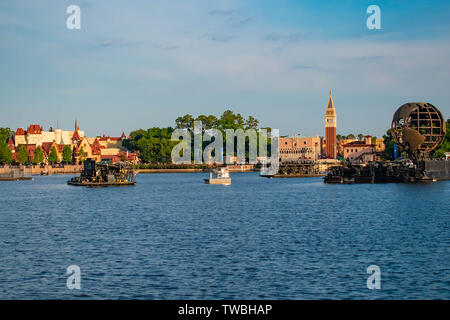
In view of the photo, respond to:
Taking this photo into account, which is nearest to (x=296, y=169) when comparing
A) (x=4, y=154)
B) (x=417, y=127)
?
(x=417, y=127)

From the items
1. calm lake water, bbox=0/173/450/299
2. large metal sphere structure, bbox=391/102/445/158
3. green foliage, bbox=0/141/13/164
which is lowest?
calm lake water, bbox=0/173/450/299

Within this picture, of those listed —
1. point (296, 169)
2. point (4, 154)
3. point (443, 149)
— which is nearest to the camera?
point (443, 149)

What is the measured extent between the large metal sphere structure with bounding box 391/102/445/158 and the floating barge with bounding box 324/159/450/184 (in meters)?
3.42

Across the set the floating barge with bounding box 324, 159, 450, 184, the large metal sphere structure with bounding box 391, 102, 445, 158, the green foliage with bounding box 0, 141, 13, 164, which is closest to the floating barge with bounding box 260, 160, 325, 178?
the floating barge with bounding box 324, 159, 450, 184

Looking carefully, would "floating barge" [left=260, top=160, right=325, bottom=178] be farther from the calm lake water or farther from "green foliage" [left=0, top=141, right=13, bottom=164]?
the calm lake water

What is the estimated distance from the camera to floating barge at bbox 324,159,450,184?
117062 millimetres

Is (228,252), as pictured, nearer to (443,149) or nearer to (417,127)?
(417,127)

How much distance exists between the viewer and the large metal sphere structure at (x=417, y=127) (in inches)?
4616

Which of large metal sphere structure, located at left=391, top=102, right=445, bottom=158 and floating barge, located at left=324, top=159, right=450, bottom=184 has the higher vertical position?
large metal sphere structure, located at left=391, top=102, right=445, bottom=158

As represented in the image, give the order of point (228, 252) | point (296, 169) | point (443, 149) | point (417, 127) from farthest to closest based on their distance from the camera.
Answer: point (296, 169)
point (443, 149)
point (417, 127)
point (228, 252)

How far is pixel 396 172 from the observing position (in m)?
120

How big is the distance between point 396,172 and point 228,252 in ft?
294

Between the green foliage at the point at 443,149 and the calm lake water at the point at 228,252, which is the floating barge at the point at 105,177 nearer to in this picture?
the calm lake water at the point at 228,252
